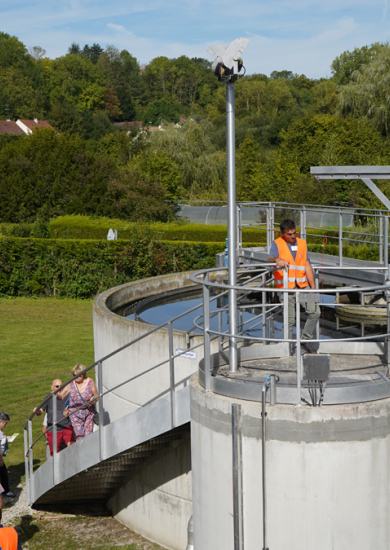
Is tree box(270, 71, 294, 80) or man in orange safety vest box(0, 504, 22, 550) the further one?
tree box(270, 71, 294, 80)

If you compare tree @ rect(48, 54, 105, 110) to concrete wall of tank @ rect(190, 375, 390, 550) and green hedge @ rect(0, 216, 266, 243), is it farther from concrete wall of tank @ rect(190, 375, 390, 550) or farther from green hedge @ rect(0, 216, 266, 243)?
concrete wall of tank @ rect(190, 375, 390, 550)

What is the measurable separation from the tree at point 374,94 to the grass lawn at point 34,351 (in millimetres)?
27481

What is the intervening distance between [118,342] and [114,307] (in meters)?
3.13

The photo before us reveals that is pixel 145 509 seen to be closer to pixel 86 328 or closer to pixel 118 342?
pixel 118 342

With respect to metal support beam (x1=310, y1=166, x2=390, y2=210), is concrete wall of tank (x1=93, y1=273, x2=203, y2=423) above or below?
below

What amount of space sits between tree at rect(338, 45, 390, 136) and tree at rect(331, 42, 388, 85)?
17.4 metres

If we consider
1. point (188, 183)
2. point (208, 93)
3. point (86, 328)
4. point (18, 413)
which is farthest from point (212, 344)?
point (208, 93)

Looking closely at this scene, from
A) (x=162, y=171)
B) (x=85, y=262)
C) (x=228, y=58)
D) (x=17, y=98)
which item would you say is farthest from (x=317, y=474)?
(x=17, y=98)

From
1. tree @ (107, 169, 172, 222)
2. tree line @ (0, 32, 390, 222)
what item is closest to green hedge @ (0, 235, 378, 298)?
tree @ (107, 169, 172, 222)

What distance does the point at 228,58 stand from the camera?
574cm

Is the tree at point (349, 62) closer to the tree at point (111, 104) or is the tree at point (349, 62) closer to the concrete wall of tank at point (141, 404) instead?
the tree at point (111, 104)

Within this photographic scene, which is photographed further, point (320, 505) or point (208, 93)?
point (208, 93)

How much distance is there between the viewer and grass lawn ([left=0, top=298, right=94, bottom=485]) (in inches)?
531

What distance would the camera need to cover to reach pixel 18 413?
13906 mm
